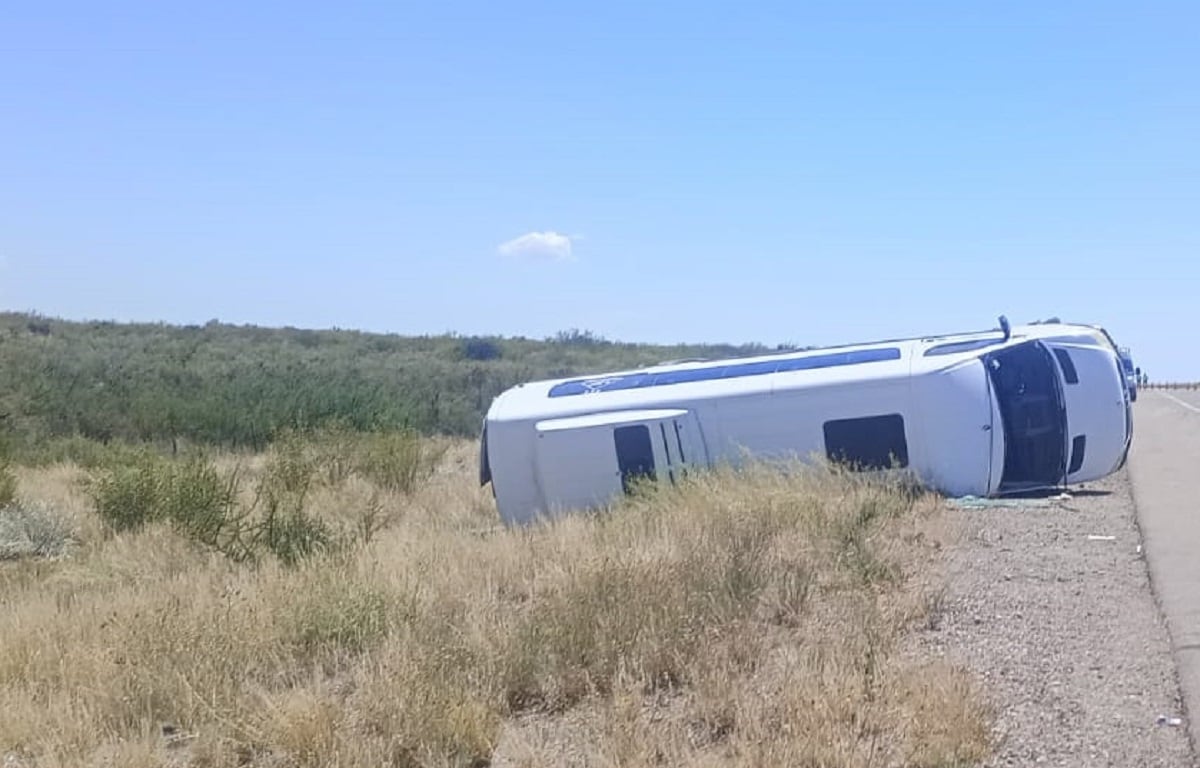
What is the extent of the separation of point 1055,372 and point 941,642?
29.4 feet

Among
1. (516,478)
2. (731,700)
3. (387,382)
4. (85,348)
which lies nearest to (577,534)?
(516,478)

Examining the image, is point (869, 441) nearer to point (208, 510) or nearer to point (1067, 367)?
point (1067, 367)

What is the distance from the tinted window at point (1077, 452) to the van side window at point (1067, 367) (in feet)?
2.36

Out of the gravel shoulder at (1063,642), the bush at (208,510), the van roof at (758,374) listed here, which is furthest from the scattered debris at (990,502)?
the bush at (208,510)

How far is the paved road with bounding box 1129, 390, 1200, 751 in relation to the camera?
27.7 feet

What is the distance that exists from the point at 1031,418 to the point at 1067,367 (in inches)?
35.4

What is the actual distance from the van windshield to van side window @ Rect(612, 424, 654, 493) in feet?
14.7

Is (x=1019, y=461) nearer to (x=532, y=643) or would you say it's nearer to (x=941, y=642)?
(x=941, y=642)

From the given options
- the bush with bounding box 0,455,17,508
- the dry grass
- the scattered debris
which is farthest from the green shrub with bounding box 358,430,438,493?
the scattered debris

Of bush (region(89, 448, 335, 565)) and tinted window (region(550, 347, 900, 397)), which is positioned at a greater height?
tinted window (region(550, 347, 900, 397))

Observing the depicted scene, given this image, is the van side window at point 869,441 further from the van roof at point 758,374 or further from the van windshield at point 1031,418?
the van windshield at point 1031,418

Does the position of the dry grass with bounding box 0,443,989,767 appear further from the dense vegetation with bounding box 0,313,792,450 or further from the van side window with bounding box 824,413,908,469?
the dense vegetation with bounding box 0,313,792,450

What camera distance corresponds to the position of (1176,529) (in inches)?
549

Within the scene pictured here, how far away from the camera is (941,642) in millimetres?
A: 8547
